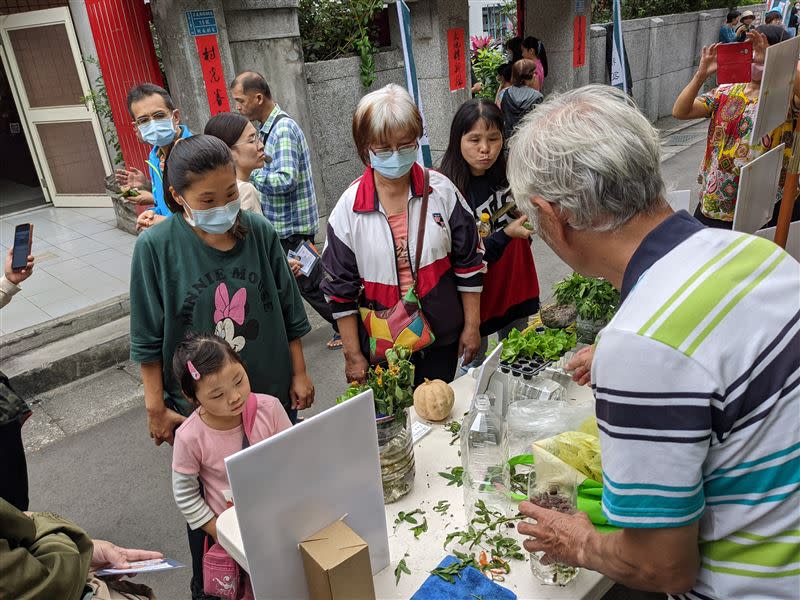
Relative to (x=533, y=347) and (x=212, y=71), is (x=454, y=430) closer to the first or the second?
(x=533, y=347)

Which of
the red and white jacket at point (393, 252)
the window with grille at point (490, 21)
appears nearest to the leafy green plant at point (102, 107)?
the red and white jacket at point (393, 252)

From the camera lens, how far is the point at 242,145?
2.98 metres

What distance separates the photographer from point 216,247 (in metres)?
2.09

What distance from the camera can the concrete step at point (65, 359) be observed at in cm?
419

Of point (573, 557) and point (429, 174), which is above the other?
point (429, 174)

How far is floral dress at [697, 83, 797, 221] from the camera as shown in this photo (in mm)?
3172

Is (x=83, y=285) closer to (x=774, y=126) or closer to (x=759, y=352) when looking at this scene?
(x=774, y=126)

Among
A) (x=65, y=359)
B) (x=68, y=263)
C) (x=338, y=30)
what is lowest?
(x=65, y=359)

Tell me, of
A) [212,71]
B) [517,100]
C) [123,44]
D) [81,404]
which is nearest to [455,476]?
[81,404]

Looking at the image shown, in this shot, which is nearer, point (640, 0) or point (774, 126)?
point (774, 126)

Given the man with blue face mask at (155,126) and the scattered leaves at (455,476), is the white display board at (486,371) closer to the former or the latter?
the scattered leaves at (455,476)

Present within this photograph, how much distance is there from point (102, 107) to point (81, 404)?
4241 mm

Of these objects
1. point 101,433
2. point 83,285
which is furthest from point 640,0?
point 101,433

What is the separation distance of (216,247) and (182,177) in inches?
10.1
